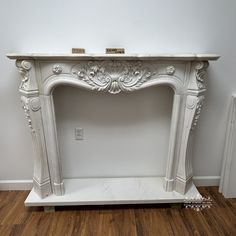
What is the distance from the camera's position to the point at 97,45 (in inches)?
59.3

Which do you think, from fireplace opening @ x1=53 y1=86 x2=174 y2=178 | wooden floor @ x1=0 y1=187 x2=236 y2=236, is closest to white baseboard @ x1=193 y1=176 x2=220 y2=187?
wooden floor @ x1=0 y1=187 x2=236 y2=236

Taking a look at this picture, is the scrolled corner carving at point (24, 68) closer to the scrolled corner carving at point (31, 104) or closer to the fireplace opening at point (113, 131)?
the scrolled corner carving at point (31, 104)

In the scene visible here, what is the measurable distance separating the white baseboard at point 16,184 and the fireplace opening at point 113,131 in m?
0.38

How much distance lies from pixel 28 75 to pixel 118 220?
4.31 ft

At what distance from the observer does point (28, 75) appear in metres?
1.34

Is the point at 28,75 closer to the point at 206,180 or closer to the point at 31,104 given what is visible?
the point at 31,104

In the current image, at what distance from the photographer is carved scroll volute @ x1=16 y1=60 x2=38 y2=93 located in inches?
51.5

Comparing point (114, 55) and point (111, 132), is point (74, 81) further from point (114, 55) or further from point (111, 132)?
point (111, 132)

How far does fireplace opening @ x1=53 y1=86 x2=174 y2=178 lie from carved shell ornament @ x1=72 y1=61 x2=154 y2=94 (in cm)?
22

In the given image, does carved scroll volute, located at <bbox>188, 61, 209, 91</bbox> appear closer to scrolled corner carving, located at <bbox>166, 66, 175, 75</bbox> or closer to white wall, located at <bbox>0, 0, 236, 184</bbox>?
scrolled corner carving, located at <bbox>166, 66, 175, 75</bbox>


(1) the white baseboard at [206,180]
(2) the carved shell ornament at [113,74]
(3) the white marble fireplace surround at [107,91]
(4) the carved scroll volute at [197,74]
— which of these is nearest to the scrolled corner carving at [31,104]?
(3) the white marble fireplace surround at [107,91]

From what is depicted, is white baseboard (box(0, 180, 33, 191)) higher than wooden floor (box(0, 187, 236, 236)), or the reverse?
white baseboard (box(0, 180, 33, 191))

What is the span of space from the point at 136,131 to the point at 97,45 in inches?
31.4

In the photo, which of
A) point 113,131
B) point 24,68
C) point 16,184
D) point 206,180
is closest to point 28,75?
point 24,68
